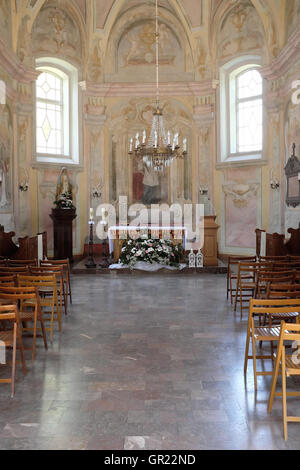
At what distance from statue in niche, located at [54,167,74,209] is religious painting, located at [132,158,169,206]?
276 centimetres

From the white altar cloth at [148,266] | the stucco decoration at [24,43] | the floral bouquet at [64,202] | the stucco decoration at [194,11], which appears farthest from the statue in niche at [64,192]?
the stucco decoration at [194,11]

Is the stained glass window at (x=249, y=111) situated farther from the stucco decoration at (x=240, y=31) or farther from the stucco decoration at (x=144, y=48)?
the stucco decoration at (x=144, y=48)

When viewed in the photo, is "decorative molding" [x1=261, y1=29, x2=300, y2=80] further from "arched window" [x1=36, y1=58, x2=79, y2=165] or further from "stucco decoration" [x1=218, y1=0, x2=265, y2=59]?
"arched window" [x1=36, y1=58, x2=79, y2=165]

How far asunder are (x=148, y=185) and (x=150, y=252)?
4820mm

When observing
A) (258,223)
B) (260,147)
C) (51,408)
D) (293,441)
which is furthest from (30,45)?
(293,441)

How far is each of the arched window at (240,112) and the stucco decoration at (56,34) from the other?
5800 millimetres

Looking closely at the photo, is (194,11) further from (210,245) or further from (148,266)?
(148,266)

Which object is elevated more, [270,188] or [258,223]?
[270,188]

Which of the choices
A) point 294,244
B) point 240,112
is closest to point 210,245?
point 294,244

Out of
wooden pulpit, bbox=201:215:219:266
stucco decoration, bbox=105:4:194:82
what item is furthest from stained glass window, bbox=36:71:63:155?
wooden pulpit, bbox=201:215:219:266

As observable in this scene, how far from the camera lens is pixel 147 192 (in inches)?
712
